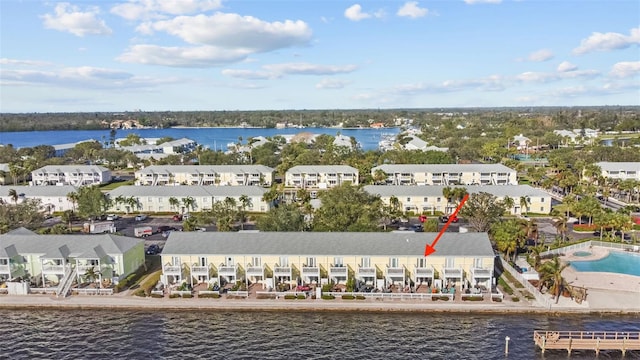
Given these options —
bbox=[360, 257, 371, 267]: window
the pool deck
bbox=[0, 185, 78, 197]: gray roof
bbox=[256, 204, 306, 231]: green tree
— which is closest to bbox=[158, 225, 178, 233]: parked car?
bbox=[256, 204, 306, 231]: green tree

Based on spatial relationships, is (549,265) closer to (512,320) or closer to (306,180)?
(512,320)

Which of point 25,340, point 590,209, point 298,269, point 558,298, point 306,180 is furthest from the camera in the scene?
point 306,180

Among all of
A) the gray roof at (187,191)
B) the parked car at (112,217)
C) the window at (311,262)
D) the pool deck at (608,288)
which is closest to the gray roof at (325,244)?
the window at (311,262)

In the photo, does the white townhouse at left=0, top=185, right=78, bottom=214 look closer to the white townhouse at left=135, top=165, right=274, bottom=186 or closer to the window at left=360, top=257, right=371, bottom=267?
the white townhouse at left=135, top=165, right=274, bottom=186

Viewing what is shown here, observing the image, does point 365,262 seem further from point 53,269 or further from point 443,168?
point 443,168

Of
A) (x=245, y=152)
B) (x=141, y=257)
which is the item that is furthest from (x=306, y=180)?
(x=141, y=257)

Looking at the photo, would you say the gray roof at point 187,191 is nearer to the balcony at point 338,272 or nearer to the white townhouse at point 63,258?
the white townhouse at point 63,258
